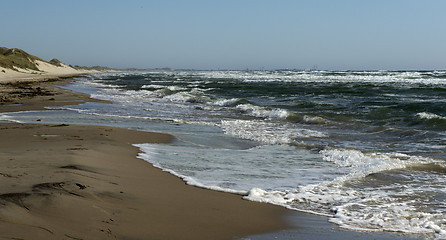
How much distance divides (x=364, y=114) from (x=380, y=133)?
417 centimetres

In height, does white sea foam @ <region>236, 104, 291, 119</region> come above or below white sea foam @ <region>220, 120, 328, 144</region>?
above

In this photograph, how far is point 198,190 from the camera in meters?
5.40

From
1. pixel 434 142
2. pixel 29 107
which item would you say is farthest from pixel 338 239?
pixel 29 107

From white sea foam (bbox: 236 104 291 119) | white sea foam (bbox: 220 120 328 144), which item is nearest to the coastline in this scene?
white sea foam (bbox: 220 120 328 144)

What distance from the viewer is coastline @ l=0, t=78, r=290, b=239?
3492 mm

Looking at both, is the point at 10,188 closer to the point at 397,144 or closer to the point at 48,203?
the point at 48,203

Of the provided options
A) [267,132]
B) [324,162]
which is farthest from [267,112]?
[324,162]

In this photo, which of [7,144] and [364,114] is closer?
[7,144]

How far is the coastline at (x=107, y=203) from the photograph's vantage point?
3.49 meters

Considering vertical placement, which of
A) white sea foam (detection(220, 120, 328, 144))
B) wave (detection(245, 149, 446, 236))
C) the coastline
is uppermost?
the coastline

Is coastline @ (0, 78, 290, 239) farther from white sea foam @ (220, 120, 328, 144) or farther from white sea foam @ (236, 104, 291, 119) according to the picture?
white sea foam @ (236, 104, 291, 119)

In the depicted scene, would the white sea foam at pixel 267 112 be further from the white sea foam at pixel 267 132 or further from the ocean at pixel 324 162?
the white sea foam at pixel 267 132

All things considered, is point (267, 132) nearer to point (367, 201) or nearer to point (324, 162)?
point (324, 162)

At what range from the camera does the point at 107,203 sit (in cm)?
430
